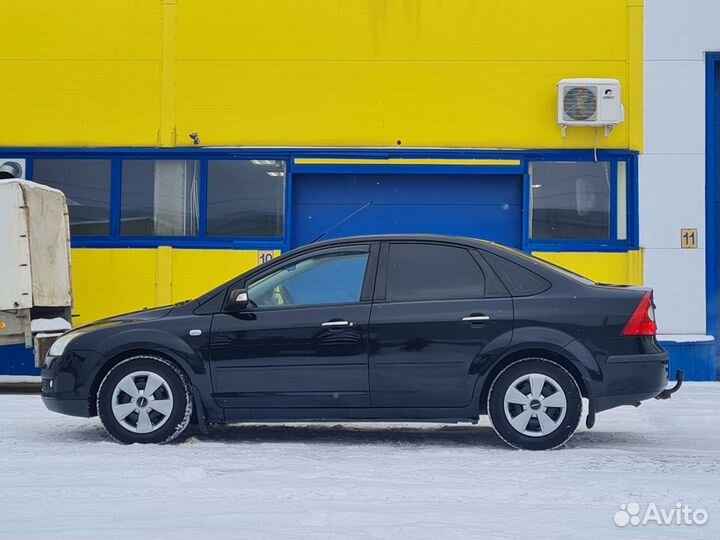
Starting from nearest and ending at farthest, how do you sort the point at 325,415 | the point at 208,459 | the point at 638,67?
the point at 208,459 → the point at 325,415 → the point at 638,67

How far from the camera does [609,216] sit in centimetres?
1352

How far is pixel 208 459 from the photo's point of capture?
6824 mm

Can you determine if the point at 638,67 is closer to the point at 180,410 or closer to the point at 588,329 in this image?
the point at 588,329

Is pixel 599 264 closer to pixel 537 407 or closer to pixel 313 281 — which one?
pixel 537 407

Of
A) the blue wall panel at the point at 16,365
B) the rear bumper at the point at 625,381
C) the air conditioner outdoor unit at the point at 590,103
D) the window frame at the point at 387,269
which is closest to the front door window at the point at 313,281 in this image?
the window frame at the point at 387,269

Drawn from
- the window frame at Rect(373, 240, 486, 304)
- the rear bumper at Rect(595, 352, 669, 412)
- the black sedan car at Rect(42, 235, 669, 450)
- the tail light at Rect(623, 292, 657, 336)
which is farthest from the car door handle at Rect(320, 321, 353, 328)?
the tail light at Rect(623, 292, 657, 336)

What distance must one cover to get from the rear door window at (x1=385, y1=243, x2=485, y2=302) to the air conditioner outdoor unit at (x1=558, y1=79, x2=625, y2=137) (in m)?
6.37

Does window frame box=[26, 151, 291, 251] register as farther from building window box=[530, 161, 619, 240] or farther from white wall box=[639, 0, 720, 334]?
white wall box=[639, 0, 720, 334]

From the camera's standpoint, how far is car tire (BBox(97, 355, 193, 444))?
7.33 m

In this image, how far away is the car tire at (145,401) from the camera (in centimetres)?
733

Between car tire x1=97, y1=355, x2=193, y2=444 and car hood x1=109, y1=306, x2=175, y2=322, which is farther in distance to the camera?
car hood x1=109, y1=306, x2=175, y2=322

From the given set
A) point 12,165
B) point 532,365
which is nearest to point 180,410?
point 532,365

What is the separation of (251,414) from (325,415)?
0.54 m

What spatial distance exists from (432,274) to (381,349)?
2.26 ft
